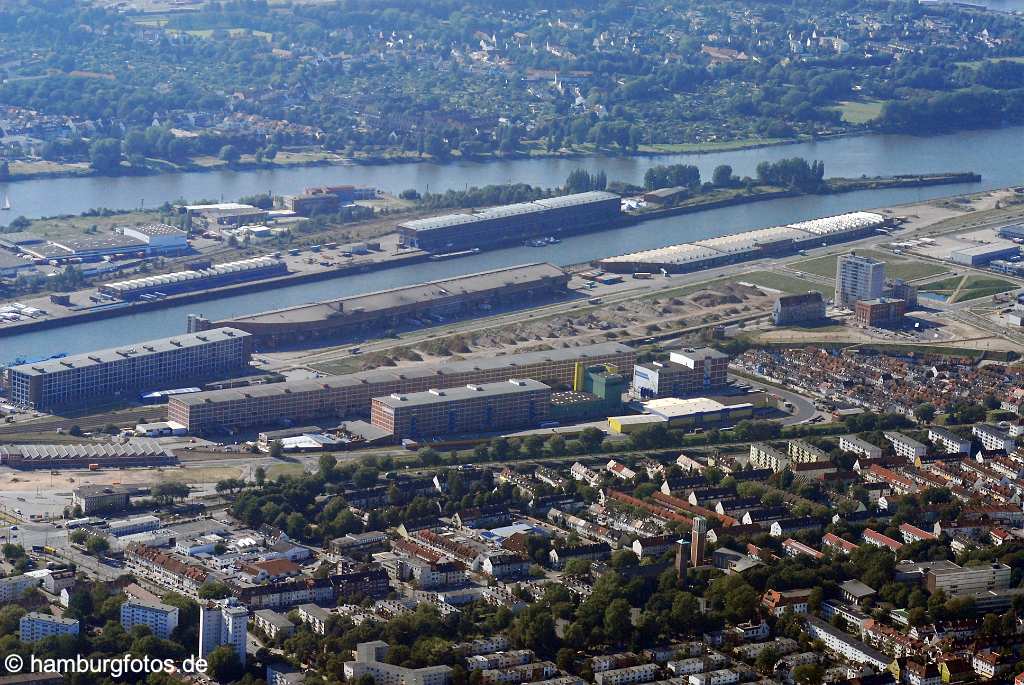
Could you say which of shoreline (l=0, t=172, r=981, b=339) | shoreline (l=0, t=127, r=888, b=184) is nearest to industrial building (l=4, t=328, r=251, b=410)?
shoreline (l=0, t=172, r=981, b=339)

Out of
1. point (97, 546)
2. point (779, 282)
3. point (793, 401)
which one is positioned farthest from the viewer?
point (779, 282)

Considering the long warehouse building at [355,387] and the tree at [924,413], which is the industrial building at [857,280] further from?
the tree at [924,413]

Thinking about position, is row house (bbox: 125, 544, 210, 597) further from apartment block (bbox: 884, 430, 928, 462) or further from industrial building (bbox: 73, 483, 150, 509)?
apartment block (bbox: 884, 430, 928, 462)

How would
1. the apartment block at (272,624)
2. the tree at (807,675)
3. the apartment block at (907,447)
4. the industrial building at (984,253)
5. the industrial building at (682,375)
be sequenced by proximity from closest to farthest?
the tree at (807,675) < the apartment block at (272,624) < the apartment block at (907,447) < the industrial building at (682,375) < the industrial building at (984,253)

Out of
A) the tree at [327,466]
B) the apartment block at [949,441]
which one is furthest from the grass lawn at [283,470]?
the apartment block at [949,441]

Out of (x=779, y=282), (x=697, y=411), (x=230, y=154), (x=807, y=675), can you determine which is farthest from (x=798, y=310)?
(x=230, y=154)

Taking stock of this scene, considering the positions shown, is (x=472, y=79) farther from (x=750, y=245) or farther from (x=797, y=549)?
(x=797, y=549)
